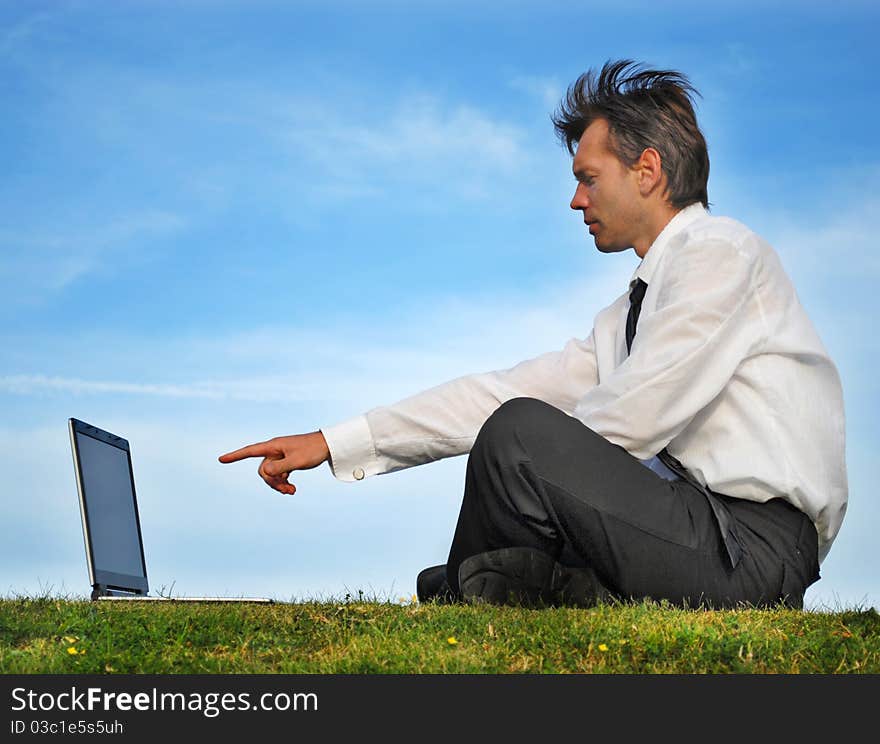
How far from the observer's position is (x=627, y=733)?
9.14ft

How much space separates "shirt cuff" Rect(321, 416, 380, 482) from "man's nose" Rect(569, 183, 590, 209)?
154 centimetres

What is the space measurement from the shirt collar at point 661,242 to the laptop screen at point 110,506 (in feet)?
10.9

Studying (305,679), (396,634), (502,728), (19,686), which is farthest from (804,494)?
(19,686)

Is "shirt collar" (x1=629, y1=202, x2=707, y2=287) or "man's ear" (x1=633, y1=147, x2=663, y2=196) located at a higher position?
"man's ear" (x1=633, y1=147, x2=663, y2=196)

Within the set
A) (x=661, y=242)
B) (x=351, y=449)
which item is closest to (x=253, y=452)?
(x=351, y=449)

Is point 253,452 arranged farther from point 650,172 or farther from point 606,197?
point 650,172

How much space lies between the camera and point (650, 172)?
17.0 ft

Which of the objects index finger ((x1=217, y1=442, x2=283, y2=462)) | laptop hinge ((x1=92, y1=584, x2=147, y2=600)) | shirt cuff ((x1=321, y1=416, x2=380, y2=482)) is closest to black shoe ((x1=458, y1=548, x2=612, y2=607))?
shirt cuff ((x1=321, y1=416, x2=380, y2=482))

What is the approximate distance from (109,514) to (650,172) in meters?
3.78

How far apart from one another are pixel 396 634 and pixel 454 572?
77 centimetres

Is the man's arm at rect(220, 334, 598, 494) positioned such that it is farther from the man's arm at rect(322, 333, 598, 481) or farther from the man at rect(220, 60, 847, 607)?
the man at rect(220, 60, 847, 607)

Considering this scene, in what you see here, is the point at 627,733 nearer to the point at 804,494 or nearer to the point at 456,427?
the point at 804,494

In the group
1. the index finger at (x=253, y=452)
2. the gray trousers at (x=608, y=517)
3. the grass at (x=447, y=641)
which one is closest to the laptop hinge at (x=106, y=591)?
the grass at (x=447, y=641)

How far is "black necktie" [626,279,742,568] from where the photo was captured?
432 centimetres
